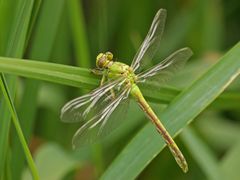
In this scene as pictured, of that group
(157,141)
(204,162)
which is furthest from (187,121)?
(204,162)

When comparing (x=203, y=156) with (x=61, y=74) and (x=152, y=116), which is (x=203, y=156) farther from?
(x=61, y=74)

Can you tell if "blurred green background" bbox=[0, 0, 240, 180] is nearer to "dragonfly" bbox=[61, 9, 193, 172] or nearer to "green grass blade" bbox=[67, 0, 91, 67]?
"green grass blade" bbox=[67, 0, 91, 67]

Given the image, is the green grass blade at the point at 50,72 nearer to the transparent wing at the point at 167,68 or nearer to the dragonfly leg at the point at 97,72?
the dragonfly leg at the point at 97,72

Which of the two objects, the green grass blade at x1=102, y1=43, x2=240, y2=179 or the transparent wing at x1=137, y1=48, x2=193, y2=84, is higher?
the transparent wing at x1=137, y1=48, x2=193, y2=84

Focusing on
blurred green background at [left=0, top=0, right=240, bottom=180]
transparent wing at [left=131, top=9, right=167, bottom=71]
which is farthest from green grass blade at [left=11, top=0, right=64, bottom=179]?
transparent wing at [left=131, top=9, right=167, bottom=71]

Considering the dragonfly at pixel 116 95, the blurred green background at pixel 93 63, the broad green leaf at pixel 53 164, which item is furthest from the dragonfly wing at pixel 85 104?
the broad green leaf at pixel 53 164

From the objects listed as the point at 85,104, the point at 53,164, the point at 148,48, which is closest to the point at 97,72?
the point at 85,104

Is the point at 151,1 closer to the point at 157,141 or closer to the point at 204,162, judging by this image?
the point at 204,162
